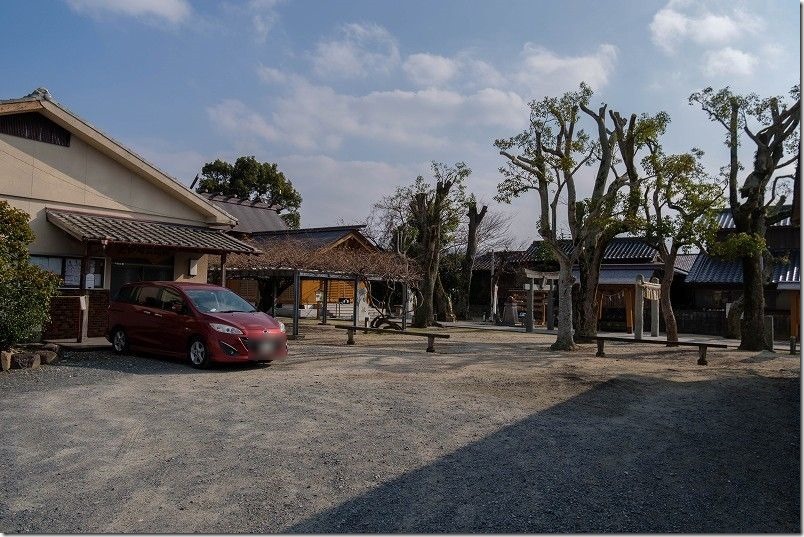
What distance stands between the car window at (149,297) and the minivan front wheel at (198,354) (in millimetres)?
1390

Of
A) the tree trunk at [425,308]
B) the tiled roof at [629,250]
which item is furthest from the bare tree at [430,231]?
the tiled roof at [629,250]

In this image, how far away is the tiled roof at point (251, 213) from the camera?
3422 cm

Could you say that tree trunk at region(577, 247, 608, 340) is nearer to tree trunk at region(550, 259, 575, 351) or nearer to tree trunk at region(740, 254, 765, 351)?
tree trunk at region(550, 259, 575, 351)

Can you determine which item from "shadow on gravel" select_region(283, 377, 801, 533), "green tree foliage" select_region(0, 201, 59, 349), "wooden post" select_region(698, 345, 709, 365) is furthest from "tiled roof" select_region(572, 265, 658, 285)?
"green tree foliage" select_region(0, 201, 59, 349)

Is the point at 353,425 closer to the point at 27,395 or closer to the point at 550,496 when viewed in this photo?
the point at 550,496

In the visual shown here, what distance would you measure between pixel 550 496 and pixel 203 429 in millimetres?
3829

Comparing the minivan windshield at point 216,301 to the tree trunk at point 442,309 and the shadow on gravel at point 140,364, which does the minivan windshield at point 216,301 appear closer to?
the shadow on gravel at point 140,364

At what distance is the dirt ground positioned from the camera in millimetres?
4707

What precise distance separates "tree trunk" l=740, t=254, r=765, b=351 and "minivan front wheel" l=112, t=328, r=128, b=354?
15753 mm

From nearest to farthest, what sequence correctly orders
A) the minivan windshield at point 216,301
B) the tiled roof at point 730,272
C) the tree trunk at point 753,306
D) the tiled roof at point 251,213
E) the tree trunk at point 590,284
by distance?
the minivan windshield at point 216,301, the tree trunk at point 753,306, the tree trunk at point 590,284, the tiled roof at point 730,272, the tiled roof at point 251,213

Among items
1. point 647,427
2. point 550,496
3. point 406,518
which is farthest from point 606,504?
point 647,427

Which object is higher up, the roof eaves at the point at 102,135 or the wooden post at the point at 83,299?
the roof eaves at the point at 102,135

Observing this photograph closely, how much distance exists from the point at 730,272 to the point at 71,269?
1017 inches

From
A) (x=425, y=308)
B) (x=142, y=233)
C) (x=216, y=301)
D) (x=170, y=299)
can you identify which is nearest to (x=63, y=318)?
(x=142, y=233)
